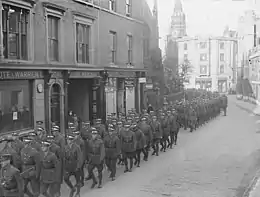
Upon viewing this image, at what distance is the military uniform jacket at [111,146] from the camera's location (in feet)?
34.6

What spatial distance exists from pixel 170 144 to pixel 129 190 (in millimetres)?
6561

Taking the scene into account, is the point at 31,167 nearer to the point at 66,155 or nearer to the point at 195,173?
the point at 66,155

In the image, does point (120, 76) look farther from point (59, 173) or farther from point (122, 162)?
point (59, 173)

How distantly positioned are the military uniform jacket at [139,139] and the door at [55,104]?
4.68 meters

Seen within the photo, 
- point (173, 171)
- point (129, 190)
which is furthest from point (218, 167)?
point (129, 190)

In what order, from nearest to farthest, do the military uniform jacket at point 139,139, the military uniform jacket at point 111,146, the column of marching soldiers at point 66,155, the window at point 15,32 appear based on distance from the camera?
the column of marching soldiers at point 66,155 < the military uniform jacket at point 111,146 < the military uniform jacket at point 139,139 < the window at point 15,32

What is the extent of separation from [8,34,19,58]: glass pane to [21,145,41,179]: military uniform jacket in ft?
20.7

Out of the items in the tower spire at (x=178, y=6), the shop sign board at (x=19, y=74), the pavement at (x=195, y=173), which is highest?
the tower spire at (x=178, y=6)

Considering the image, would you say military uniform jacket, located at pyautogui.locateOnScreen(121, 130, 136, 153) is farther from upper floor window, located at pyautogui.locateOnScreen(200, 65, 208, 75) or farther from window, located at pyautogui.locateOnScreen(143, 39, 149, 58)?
upper floor window, located at pyautogui.locateOnScreen(200, 65, 208, 75)

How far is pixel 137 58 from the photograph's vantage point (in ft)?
80.0

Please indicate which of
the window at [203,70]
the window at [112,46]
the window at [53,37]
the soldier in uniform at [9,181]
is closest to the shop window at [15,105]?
the window at [53,37]

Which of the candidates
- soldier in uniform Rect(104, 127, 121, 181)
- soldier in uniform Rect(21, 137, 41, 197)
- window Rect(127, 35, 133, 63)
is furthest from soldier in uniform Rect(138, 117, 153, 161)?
window Rect(127, 35, 133, 63)

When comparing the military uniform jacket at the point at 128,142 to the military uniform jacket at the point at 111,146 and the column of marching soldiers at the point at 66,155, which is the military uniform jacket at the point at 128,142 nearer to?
the column of marching soldiers at the point at 66,155

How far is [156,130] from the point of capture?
46.0 feet
